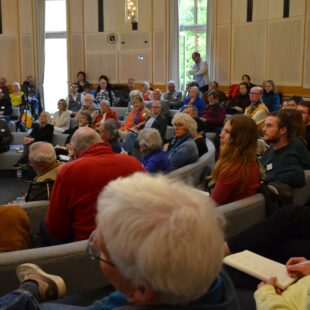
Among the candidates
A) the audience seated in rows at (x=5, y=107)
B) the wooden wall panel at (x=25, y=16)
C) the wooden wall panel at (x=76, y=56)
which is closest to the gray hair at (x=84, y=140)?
the audience seated in rows at (x=5, y=107)

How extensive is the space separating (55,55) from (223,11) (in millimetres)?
5023

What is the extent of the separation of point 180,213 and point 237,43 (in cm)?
1027

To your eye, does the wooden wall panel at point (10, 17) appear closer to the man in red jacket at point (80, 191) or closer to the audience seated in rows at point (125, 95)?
the audience seated in rows at point (125, 95)

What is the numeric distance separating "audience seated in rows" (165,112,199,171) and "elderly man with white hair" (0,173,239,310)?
3.38m

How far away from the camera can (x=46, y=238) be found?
274cm

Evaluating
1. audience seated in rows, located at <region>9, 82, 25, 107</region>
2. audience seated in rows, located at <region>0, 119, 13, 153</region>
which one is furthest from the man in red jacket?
audience seated in rows, located at <region>9, 82, 25, 107</region>

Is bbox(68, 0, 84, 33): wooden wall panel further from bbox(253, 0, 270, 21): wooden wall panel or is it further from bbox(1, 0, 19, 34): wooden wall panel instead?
bbox(253, 0, 270, 21): wooden wall panel

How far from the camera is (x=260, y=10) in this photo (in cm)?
1016

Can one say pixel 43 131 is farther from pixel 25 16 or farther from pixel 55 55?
pixel 25 16

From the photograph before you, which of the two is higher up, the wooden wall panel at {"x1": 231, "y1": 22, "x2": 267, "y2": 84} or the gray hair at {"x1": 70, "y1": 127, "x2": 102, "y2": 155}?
the wooden wall panel at {"x1": 231, "y1": 22, "x2": 267, "y2": 84}

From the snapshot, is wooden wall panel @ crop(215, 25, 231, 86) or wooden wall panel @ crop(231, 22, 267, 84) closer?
wooden wall panel @ crop(231, 22, 267, 84)

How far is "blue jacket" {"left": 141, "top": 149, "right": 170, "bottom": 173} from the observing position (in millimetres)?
4207

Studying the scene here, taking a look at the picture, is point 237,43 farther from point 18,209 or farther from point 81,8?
point 18,209

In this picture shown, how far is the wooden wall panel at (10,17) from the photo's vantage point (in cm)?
1273
